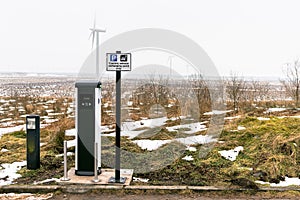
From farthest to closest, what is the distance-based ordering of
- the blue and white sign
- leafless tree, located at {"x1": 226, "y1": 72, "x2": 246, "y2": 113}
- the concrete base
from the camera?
leafless tree, located at {"x1": 226, "y1": 72, "x2": 246, "y2": 113} < the concrete base < the blue and white sign

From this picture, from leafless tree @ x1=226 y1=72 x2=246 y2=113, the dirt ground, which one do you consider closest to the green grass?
the dirt ground

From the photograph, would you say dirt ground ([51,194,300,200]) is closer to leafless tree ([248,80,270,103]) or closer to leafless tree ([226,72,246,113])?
leafless tree ([226,72,246,113])

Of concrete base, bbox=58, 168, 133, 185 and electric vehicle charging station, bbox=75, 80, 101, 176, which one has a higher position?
electric vehicle charging station, bbox=75, 80, 101, 176

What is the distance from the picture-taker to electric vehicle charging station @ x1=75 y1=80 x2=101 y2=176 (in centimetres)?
527

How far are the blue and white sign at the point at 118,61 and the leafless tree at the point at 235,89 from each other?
8.64m

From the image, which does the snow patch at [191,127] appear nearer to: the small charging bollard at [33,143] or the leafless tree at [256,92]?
the small charging bollard at [33,143]

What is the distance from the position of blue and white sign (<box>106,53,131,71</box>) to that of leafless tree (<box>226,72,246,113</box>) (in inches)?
340

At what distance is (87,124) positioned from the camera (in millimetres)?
5336

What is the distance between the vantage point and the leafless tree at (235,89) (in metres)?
13.0

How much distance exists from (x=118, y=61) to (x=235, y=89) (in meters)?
9.07

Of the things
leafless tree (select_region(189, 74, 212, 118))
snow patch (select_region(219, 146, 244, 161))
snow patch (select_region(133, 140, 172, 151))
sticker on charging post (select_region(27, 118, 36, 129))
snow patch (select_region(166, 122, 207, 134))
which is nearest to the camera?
sticker on charging post (select_region(27, 118, 36, 129))

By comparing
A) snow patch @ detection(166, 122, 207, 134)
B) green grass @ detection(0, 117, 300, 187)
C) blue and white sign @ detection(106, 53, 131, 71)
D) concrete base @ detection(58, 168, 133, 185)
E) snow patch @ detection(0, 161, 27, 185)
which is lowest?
snow patch @ detection(0, 161, 27, 185)

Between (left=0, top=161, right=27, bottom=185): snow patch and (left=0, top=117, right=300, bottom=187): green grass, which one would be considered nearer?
(left=0, top=161, right=27, bottom=185): snow patch

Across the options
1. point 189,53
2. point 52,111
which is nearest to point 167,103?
point 189,53
